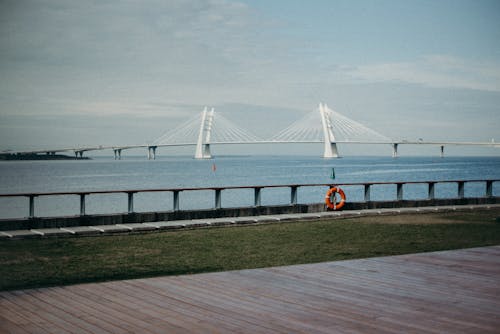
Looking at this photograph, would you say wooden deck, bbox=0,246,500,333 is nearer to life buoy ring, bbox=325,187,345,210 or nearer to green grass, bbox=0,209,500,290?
green grass, bbox=0,209,500,290

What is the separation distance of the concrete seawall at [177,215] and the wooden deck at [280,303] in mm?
8223

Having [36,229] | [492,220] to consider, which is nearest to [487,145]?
[492,220]

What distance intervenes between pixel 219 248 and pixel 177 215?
5.14 metres

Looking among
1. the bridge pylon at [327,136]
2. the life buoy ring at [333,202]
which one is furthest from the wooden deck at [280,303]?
the bridge pylon at [327,136]

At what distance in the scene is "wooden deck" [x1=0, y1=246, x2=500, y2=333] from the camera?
4.84 meters

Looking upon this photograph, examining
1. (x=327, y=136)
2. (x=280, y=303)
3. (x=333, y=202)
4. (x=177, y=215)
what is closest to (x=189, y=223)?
(x=177, y=215)

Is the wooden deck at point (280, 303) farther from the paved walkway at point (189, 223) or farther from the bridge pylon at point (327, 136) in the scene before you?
the bridge pylon at point (327, 136)

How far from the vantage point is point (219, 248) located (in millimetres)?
11164

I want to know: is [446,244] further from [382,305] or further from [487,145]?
[487,145]

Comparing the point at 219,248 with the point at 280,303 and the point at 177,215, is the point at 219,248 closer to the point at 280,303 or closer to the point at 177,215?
the point at 177,215

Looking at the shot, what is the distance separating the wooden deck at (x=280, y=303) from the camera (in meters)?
4.84

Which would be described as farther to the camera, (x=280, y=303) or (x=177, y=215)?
(x=177, y=215)

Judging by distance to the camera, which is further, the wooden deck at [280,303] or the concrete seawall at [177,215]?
the concrete seawall at [177,215]

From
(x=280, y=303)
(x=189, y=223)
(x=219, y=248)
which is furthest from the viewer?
(x=189, y=223)
